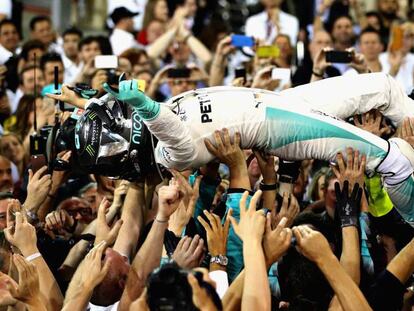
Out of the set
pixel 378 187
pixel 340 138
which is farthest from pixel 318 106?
pixel 378 187

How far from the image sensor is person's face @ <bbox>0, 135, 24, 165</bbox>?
737 centimetres

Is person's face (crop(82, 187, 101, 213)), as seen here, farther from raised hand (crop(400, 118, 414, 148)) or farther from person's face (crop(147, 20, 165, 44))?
person's face (crop(147, 20, 165, 44))

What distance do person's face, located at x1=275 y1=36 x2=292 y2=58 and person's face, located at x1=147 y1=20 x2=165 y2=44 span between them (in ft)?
6.10

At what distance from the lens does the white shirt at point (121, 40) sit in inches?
394

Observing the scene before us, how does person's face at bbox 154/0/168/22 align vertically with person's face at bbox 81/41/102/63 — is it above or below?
above

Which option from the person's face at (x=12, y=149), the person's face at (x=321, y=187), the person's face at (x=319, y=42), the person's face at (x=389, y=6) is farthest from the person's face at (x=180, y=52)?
the person's face at (x=321, y=187)

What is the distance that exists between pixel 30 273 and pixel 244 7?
920cm

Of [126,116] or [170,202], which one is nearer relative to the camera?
[170,202]

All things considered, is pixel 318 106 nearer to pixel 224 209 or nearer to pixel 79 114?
pixel 224 209

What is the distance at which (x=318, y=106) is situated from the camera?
5.11m

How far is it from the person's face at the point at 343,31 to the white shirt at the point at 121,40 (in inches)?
82.8

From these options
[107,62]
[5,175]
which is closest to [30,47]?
[107,62]

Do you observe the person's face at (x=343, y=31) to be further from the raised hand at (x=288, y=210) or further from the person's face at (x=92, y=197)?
the raised hand at (x=288, y=210)

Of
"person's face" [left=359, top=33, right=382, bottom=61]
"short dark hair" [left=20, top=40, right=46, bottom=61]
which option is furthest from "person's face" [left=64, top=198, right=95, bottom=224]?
"person's face" [left=359, top=33, right=382, bottom=61]
